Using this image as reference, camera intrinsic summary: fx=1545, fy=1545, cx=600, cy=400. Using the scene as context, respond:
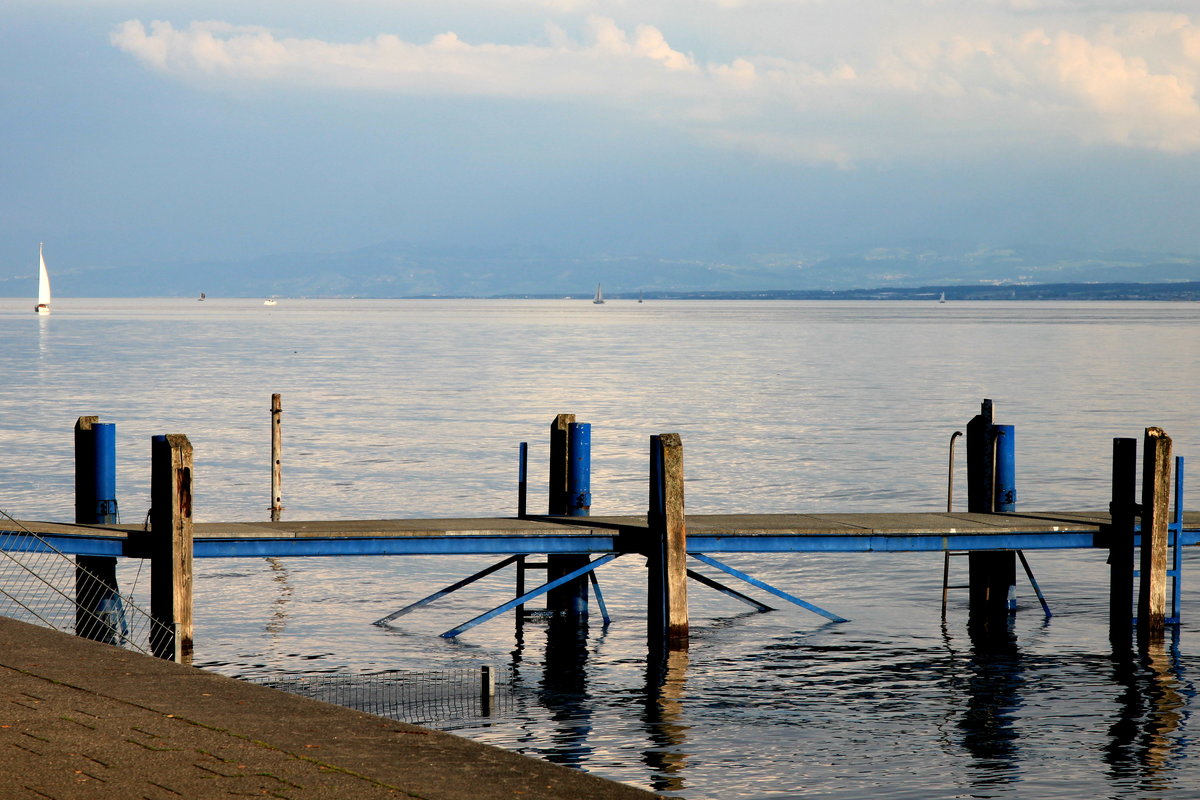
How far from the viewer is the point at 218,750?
9758 millimetres

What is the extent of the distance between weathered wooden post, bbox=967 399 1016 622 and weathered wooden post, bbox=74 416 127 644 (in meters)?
12.0

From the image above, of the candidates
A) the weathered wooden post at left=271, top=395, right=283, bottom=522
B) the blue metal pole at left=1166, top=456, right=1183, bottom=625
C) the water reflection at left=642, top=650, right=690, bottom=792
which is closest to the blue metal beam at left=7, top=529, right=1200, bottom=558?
the blue metal pole at left=1166, top=456, right=1183, bottom=625

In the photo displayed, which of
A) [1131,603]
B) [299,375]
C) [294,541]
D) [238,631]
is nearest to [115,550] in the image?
[294,541]

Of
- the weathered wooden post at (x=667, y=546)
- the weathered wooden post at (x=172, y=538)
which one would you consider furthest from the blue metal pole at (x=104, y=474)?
the weathered wooden post at (x=667, y=546)

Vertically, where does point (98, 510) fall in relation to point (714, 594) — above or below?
above

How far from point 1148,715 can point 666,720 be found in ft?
18.3

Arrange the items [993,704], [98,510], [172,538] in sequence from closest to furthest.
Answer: [172,538] → [993,704] → [98,510]

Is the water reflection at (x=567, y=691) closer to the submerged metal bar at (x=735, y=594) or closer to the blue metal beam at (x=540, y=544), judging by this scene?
the blue metal beam at (x=540, y=544)

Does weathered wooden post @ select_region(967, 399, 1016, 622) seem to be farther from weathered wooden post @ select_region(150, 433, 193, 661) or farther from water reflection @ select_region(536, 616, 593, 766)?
weathered wooden post @ select_region(150, 433, 193, 661)

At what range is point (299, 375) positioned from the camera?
3420 inches

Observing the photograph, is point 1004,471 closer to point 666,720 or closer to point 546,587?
point 546,587

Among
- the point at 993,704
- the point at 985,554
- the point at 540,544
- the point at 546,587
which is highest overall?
the point at 540,544

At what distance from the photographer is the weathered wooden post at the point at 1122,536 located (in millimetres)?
20125

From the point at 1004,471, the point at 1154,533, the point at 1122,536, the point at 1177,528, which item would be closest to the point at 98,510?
the point at 1004,471
